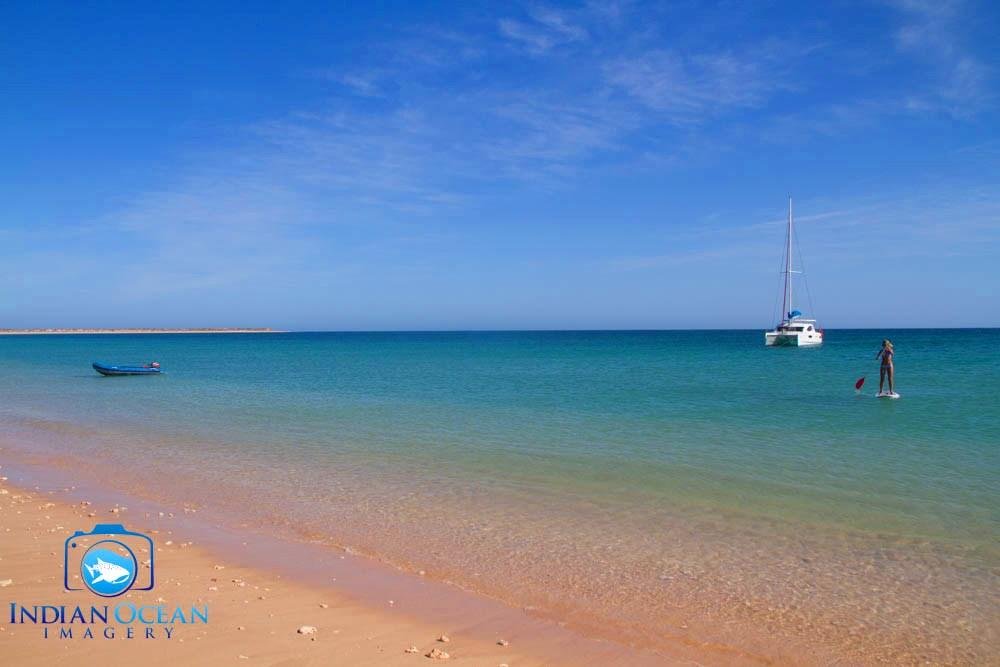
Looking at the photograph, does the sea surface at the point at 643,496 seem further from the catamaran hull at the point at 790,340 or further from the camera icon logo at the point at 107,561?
the catamaran hull at the point at 790,340

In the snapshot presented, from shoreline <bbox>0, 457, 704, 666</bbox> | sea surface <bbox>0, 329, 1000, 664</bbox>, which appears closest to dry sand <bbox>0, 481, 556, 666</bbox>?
shoreline <bbox>0, 457, 704, 666</bbox>

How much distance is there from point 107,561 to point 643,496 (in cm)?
747

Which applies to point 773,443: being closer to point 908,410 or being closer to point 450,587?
point 908,410

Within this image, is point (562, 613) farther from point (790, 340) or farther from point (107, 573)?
point (790, 340)

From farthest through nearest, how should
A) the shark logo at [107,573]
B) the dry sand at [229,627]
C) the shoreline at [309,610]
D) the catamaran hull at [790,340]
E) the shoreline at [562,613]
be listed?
the catamaran hull at [790,340], the shark logo at [107,573], the shoreline at [562,613], the shoreline at [309,610], the dry sand at [229,627]

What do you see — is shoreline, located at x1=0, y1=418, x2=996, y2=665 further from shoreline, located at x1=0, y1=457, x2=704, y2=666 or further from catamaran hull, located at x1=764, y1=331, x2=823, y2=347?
catamaran hull, located at x1=764, y1=331, x2=823, y2=347

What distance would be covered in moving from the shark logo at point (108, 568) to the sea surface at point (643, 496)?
2189 mm

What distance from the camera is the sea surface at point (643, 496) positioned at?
21.6 ft

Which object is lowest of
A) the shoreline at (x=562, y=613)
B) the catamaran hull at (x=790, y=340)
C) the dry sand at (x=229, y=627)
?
the shoreline at (x=562, y=613)

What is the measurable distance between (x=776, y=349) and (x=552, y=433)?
188ft

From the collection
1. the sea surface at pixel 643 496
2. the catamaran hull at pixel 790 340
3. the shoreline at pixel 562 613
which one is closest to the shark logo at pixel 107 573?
the shoreline at pixel 562 613

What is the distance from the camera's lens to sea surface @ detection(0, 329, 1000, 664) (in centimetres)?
657

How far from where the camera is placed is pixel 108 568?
22.6 ft

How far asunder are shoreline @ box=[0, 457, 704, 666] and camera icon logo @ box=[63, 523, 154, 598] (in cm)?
14
